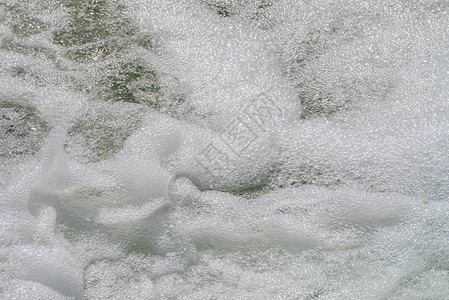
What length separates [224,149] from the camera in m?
1.39

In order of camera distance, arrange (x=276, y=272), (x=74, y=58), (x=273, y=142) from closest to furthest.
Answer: (x=276, y=272) < (x=273, y=142) < (x=74, y=58)

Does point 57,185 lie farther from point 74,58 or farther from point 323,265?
point 323,265

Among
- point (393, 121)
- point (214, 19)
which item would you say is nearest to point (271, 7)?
point (214, 19)

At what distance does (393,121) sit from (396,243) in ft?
1.11

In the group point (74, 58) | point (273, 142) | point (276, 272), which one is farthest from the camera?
point (74, 58)

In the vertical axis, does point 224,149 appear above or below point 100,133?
above

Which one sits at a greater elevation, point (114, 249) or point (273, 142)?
point (273, 142)

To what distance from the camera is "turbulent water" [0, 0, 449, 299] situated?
4.21ft

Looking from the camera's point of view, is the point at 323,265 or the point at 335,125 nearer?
the point at 323,265

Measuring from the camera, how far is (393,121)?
1416mm

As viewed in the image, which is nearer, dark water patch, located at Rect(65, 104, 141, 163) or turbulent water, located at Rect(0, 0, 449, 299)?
turbulent water, located at Rect(0, 0, 449, 299)

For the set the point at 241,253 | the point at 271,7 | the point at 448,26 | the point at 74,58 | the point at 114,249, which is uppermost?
the point at 448,26

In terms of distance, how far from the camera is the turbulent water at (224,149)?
1.28 metres

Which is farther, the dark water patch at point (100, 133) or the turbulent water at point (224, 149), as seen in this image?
the dark water patch at point (100, 133)
